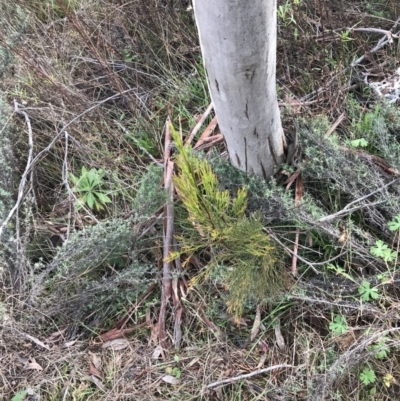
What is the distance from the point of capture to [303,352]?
1.85 meters

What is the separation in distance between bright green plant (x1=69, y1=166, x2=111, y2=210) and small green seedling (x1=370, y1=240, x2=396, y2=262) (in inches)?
52.1

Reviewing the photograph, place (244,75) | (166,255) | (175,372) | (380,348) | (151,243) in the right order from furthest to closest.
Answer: (151,243)
(166,255)
(175,372)
(380,348)
(244,75)

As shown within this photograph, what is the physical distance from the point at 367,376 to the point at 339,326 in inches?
8.8


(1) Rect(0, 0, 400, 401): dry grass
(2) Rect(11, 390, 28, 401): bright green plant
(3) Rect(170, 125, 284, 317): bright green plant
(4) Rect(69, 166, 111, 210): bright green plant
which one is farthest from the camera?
(4) Rect(69, 166, 111, 210): bright green plant

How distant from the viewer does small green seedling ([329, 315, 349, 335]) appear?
1806 millimetres

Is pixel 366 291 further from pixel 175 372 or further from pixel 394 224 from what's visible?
pixel 175 372

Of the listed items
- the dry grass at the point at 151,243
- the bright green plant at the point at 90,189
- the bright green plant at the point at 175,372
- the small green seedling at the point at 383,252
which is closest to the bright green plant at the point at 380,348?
the dry grass at the point at 151,243

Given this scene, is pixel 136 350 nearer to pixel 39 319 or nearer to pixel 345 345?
pixel 39 319

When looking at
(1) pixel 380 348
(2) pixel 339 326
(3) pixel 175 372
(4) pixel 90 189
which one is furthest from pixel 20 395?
(1) pixel 380 348

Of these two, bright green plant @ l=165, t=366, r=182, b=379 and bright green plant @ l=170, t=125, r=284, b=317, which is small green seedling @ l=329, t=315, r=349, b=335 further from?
bright green plant @ l=165, t=366, r=182, b=379

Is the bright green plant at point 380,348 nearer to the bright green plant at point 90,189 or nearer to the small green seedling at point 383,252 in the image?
the small green seedling at point 383,252

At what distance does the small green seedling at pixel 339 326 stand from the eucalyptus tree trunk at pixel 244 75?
736 mm

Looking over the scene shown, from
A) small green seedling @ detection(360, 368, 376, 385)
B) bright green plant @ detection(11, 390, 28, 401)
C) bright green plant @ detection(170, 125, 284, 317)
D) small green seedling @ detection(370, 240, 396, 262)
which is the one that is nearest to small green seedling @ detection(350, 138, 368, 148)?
small green seedling @ detection(370, 240, 396, 262)

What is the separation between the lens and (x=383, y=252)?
5.88ft
